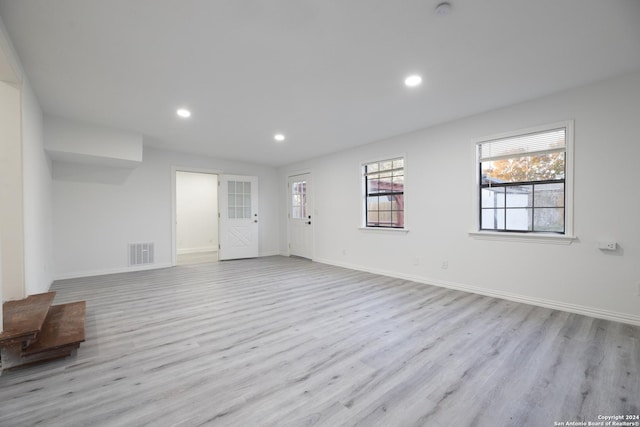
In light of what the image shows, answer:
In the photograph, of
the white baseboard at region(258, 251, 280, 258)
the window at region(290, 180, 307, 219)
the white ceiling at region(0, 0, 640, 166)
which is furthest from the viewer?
the white baseboard at region(258, 251, 280, 258)

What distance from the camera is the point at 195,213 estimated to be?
27.0 ft

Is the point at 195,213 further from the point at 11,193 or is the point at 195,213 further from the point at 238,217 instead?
the point at 11,193

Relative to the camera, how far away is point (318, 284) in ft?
14.3

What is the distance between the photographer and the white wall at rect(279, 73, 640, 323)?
9.23 feet

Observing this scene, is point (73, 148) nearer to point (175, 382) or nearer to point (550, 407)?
point (175, 382)

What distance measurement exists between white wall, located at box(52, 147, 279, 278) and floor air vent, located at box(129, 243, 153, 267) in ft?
0.33

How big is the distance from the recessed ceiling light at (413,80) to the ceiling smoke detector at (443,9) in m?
0.89

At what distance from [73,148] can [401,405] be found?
5.25 m

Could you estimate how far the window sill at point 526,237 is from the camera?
3.14 metres

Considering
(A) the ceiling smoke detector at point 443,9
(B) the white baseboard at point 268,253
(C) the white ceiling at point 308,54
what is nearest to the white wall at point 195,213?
(B) the white baseboard at point 268,253

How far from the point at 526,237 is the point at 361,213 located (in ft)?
8.95

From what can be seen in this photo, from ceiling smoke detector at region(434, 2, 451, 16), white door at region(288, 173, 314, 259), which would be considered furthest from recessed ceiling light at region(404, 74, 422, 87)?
white door at region(288, 173, 314, 259)

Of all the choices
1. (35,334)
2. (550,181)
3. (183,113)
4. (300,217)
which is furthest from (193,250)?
(550,181)

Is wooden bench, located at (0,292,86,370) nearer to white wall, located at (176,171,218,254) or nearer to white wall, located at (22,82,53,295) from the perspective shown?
white wall, located at (22,82,53,295)
